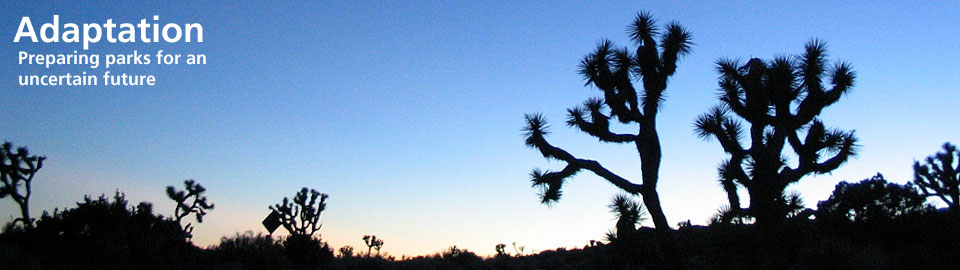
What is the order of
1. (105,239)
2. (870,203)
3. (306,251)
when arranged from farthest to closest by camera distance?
(306,251)
(870,203)
(105,239)

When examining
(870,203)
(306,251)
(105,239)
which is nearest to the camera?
(105,239)

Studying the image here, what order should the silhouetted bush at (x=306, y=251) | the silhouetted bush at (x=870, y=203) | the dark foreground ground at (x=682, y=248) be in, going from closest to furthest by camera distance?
the dark foreground ground at (x=682, y=248) → the silhouetted bush at (x=870, y=203) → the silhouetted bush at (x=306, y=251)

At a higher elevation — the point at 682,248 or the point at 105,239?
the point at 105,239

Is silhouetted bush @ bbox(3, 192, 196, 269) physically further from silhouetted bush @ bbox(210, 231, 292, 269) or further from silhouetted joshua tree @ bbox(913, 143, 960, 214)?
silhouetted joshua tree @ bbox(913, 143, 960, 214)

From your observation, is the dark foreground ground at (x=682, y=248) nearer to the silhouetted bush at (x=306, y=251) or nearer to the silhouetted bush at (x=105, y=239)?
the silhouetted bush at (x=105, y=239)

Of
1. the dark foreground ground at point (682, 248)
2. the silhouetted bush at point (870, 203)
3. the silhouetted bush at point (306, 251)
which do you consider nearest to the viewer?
the dark foreground ground at point (682, 248)

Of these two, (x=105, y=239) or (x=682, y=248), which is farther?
(x=682, y=248)

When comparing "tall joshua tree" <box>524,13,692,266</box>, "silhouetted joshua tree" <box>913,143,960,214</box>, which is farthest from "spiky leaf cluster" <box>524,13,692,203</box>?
"silhouetted joshua tree" <box>913,143,960,214</box>

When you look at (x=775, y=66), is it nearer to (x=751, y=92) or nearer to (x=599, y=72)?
(x=751, y=92)

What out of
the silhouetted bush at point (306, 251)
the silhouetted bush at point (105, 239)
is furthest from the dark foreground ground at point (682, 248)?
the silhouetted bush at point (306, 251)

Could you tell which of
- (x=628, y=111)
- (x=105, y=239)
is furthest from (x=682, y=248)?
(x=105, y=239)

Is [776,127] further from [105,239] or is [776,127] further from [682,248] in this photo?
[105,239]

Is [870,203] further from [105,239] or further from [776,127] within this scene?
[105,239]

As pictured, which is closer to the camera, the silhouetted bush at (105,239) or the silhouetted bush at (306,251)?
the silhouetted bush at (105,239)
